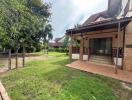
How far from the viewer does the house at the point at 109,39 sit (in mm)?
11164

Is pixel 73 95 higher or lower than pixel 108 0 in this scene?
lower

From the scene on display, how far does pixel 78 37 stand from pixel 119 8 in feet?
15.6

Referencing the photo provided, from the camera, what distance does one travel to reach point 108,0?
55.7ft

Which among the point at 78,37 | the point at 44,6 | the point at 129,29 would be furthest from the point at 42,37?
the point at 129,29

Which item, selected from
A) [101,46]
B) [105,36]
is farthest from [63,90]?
[101,46]

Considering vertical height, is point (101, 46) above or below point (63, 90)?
above

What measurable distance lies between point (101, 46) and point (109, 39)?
4.27 feet

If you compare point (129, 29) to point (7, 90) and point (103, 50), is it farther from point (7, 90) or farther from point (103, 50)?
point (7, 90)

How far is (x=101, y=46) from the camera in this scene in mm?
15141

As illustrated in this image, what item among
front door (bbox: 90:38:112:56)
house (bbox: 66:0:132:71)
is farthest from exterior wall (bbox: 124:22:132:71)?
front door (bbox: 90:38:112:56)

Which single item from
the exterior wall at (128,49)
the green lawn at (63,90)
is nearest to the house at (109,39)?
the exterior wall at (128,49)

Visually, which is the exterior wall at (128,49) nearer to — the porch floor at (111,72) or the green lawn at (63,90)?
the porch floor at (111,72)

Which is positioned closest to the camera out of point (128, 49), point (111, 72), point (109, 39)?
point (111, 72)

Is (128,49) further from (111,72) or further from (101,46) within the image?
(101,46)
